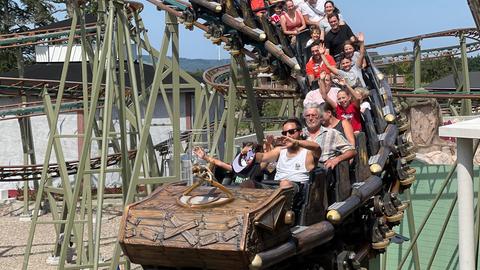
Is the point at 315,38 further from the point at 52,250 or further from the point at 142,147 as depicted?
the point at 52,250

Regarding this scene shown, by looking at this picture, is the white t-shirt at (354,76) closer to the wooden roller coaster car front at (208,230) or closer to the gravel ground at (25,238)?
the wooden roller coaster car front at (208,230)

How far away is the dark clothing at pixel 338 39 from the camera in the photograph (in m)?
6.54

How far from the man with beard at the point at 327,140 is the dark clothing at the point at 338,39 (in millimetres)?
2155

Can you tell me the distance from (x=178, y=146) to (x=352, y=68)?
84.4 inches

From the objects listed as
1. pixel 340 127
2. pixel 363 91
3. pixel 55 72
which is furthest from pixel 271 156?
pixel 55 72

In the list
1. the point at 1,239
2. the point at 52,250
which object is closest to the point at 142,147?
the point at 52,250

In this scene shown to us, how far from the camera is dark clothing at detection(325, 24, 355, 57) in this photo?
6537 millimetres

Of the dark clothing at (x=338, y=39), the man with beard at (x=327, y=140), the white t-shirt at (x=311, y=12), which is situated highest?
the white t-shirt at (x=311, y=12)

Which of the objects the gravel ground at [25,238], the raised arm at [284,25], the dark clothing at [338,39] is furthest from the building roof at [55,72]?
the dark clothing at [338,39]

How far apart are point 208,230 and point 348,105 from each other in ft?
7.34

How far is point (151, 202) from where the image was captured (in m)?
3.60

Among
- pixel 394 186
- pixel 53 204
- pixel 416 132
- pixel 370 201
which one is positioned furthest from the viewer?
pixel 416 132

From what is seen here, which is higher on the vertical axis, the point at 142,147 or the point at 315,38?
the point at 315,38

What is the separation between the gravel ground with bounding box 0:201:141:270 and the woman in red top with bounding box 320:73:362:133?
555cm
